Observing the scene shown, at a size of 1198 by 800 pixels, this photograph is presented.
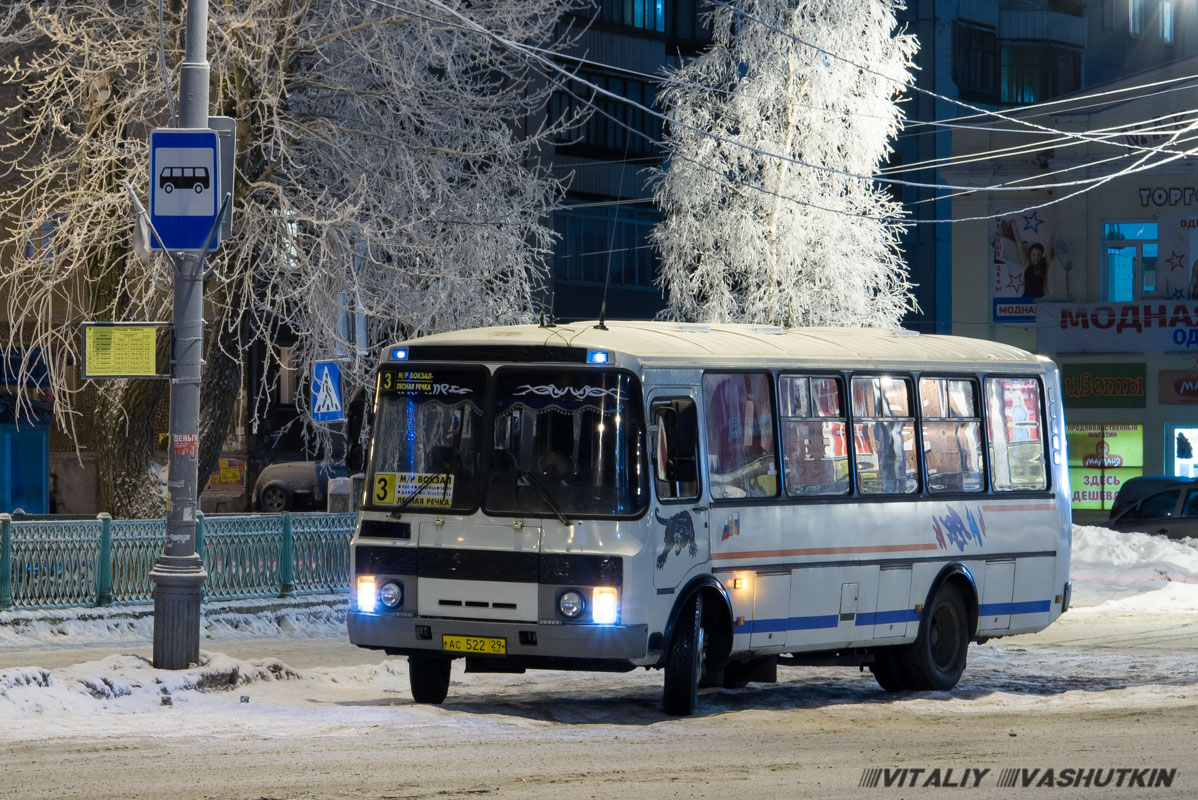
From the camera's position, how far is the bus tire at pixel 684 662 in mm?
12516

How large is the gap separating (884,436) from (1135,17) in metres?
59.0

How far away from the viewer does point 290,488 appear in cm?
4272

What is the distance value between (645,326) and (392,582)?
114 inches

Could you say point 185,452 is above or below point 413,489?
above

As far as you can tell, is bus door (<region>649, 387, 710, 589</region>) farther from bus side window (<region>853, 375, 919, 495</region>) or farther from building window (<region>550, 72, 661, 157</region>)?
building window (<region>550, 72, 661, 157</region>)

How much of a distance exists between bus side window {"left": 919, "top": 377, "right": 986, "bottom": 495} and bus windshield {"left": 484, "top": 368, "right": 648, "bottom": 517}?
3.72 metres

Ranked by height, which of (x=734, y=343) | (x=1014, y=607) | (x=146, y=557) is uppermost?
(x=734, y=343)

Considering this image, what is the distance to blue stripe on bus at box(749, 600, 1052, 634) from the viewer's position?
13.4 meters

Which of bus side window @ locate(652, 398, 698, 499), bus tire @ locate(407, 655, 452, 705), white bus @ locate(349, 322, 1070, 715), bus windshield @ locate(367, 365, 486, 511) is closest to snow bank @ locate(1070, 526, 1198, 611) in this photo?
white bus @ locate(349, 322, 1070, 715)

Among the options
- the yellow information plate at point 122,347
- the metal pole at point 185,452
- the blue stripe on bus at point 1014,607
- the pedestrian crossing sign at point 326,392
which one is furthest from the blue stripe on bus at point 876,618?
the pedestrian crossing sign at point 326,392

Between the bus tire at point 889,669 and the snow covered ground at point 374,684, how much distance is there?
19 centimetres

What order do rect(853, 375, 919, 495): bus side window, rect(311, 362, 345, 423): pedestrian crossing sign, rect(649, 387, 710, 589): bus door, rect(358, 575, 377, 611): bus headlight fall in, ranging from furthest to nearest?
rect(311, 362, 345, 423): pedestrian crossing sign, rect(853, 375, 919, 495): bus side window, rect(358, 575, 377, 611): bus headlight, rect(649, 387, 710, 589): bus door

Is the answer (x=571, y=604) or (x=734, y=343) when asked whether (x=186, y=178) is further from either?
(x=571, y=604)

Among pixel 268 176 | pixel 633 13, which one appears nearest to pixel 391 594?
pixel 268 176
